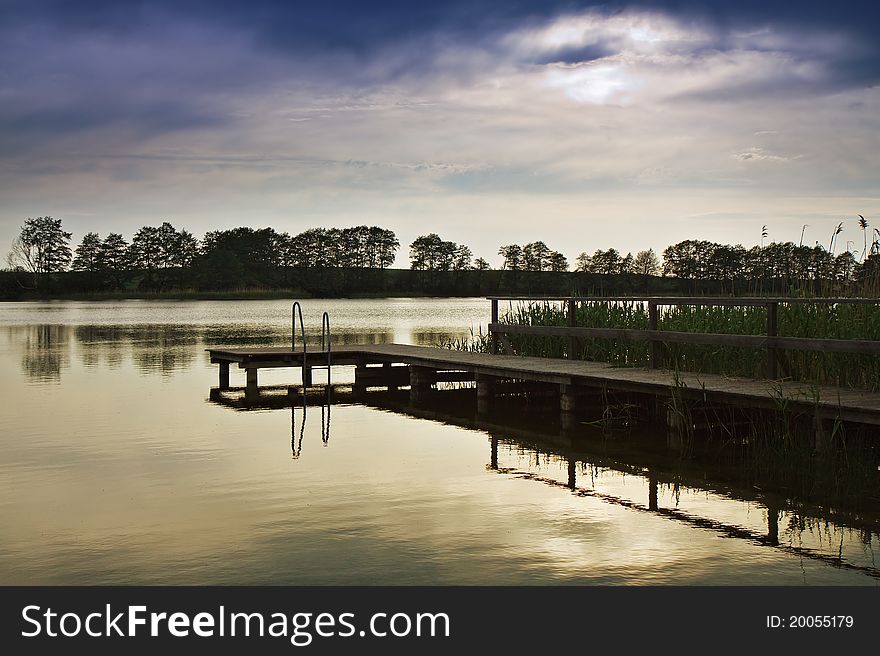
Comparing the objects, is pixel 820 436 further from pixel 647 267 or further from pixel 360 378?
pixel 647 267

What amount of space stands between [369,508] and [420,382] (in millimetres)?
8072

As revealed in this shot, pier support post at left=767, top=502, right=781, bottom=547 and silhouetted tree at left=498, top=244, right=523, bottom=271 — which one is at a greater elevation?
silhouetted tree at left=498, top=244, right=523, bottom=271

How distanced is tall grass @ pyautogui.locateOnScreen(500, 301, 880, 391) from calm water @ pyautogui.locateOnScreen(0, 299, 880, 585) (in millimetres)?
1740

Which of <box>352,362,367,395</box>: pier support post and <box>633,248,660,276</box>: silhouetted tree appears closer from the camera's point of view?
<box>352,362,367,395</box>: pier support post

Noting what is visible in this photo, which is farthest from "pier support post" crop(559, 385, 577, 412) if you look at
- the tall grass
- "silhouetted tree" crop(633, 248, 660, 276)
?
"silhouetted tree" crop(633, 248, 660, 276)

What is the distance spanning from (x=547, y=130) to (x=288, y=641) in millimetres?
22965

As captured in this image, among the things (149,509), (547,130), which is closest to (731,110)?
(547,130)

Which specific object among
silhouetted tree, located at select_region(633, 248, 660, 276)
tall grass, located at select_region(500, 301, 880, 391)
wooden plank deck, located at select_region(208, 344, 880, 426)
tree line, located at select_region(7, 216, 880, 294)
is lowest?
wooden plank deck, located at select_region(208, 344, 880, 426)

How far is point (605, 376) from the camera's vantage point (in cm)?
1166

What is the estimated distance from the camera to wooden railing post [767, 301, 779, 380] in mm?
10352

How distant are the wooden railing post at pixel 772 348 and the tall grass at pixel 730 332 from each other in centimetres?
28

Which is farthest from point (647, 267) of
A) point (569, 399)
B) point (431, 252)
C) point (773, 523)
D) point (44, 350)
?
point (431, 252)

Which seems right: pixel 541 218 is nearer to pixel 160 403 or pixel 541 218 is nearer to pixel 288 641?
pixel 160 403

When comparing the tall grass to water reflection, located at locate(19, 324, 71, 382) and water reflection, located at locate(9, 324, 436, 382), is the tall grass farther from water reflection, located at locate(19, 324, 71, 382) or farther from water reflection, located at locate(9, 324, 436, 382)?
water reflection, located at locate(19, 324, 71, 382)
